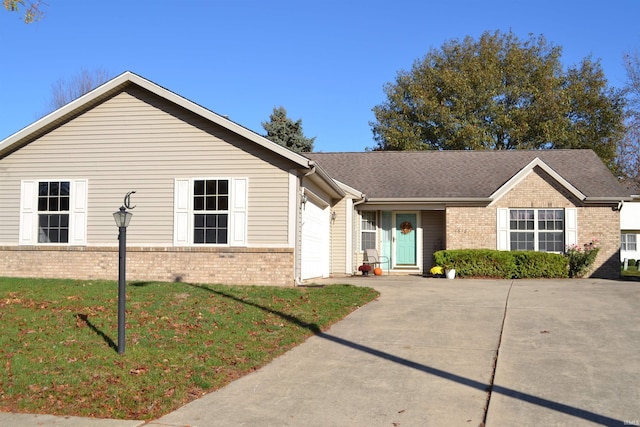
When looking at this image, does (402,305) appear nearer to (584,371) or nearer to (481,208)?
(584,371)

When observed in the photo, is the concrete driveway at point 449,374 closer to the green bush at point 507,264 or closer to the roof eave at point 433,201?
the green bush at point 507,264

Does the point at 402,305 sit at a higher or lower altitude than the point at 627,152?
lower

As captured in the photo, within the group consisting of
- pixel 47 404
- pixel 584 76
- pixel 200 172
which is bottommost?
pixel 47 404

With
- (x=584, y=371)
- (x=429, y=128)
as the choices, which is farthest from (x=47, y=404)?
(x=429, y=128)

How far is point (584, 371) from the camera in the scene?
7.36 m

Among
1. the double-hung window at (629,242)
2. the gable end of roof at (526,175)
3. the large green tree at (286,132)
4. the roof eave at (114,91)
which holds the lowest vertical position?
the double-hung window at (629,242)

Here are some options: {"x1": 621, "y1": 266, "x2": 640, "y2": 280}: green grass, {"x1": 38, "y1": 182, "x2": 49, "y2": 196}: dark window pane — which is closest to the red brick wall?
{"x1": 621, "y1": 266, "x2": 640, "y2": 280}: green grass

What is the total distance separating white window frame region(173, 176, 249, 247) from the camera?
15.1 metres

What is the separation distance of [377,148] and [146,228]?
28355 mm

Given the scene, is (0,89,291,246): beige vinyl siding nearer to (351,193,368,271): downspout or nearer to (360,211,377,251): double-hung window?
(351,193,368,271): downspout

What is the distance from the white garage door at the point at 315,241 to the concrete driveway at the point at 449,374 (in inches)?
181

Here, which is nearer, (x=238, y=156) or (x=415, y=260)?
(x=238, y=156)

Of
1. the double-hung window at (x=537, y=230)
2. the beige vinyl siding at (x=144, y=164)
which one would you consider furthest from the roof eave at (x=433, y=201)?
the beige vinyl siding at (x=144, y=164)

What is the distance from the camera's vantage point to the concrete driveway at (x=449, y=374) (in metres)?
5.90
